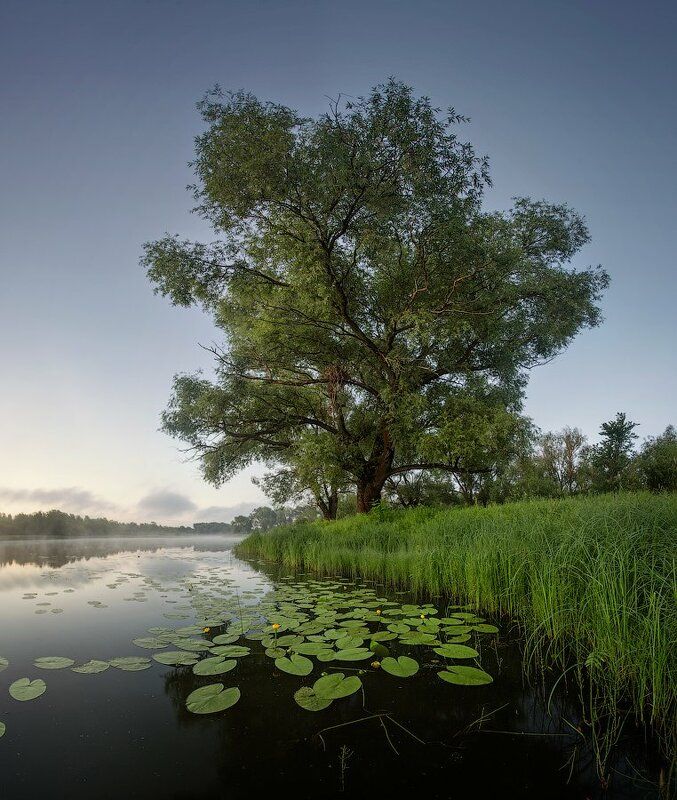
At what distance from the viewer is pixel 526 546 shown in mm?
5469

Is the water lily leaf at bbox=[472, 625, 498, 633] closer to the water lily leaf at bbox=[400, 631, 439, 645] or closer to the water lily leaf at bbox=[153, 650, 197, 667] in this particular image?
the water lily leaf at bbox=[400, 631, 439, 645]

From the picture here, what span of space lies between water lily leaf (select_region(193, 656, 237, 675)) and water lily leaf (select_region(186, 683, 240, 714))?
275 millimetres

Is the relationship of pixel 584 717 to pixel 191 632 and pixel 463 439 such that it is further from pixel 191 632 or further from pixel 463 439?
pixel 463 439

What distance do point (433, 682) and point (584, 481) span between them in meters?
35.1

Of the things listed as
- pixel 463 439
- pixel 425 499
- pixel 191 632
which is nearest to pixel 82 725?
pixel 191 632

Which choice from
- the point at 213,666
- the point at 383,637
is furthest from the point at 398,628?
the point at 213,666

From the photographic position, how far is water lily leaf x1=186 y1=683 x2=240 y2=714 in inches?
116

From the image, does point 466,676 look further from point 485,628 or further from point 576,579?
point 576,579

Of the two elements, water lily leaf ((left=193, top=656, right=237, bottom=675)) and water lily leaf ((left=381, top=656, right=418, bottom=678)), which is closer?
water lily leaf ((left=381, top=656, right=418, bottom=678))

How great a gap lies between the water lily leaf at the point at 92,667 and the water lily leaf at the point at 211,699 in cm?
126

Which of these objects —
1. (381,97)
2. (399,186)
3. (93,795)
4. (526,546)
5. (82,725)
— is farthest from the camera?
(399,186)

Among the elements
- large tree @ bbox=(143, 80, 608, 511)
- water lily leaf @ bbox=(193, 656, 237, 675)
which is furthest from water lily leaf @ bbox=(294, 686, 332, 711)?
large tree @ bbox=(143, 80, 608, 511)

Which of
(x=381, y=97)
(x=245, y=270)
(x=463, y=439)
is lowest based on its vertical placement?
(x=463, y=439)

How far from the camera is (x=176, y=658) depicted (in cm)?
397
